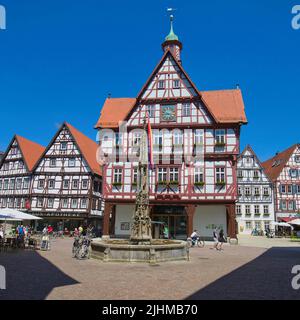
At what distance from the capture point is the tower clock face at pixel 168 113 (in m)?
30.9

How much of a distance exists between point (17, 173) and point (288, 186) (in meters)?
41.1

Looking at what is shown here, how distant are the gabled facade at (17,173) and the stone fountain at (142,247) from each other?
28.9m

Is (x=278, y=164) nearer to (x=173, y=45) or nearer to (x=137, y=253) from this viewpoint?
(x=173, y=45)

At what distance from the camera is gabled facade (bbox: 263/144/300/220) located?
164ft

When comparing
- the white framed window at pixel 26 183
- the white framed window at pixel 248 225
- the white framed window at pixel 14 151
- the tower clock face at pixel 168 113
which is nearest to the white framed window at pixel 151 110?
the tower clock face at pixel 168 113

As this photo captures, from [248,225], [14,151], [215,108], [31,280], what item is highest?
[215,108]

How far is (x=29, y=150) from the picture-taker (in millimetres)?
45844

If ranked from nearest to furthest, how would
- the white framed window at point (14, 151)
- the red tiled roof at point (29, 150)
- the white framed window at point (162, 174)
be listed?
the white framed window at point (162, 174) < the red tiled roof at point (29, 150) < the white framed window at point (14, 151)

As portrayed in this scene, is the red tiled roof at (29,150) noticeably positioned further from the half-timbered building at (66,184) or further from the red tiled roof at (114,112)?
the red tiled roof at (114,112)

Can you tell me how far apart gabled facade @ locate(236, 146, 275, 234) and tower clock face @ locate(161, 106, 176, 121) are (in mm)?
22756

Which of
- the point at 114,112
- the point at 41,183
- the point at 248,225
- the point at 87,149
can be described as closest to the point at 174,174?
the point at 114,112

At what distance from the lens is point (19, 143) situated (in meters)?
44.5

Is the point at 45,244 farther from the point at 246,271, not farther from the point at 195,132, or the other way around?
the point at 195,132
